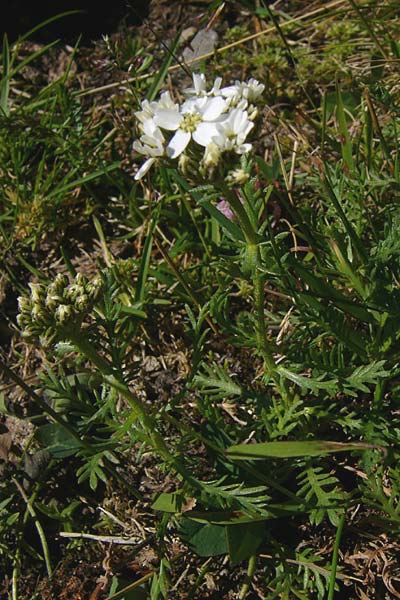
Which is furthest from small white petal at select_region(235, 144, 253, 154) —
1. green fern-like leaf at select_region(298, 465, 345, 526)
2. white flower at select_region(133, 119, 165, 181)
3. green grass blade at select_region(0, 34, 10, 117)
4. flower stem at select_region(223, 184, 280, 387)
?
green grass blade at select_region(0, 34, 10, 117)

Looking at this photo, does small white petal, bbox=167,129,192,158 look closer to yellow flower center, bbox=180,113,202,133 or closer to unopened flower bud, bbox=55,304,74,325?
yellow flower center, bbox=180,113,202,133

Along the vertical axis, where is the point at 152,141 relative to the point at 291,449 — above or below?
above

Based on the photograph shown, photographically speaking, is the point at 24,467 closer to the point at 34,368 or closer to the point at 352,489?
the point at 34,368


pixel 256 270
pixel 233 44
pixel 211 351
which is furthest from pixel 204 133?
pixel 233 44

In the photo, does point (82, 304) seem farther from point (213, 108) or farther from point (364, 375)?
A: point (364, 375)

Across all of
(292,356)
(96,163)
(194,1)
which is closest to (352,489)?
(292,356)

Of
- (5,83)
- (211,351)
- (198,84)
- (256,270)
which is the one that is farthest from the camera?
(5,83)

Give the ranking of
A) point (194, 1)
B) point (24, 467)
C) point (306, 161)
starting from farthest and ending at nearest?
point (194, 1), point (306, 161), point (24, 467)

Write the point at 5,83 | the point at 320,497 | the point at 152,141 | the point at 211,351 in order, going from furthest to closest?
the point at 5,83, the point at 211,351, the point at 320,497, the point at 152,141
